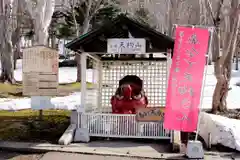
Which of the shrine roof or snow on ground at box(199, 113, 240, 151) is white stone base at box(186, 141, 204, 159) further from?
the shrine roof

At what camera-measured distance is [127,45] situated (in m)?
→ 7.17

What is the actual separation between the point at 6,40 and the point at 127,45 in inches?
486

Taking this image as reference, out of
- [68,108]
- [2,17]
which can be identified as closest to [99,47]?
[68,108]

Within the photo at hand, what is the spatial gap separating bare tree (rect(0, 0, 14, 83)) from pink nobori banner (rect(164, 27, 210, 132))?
13.0 m

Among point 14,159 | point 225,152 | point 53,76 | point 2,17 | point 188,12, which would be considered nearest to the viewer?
point 14,159

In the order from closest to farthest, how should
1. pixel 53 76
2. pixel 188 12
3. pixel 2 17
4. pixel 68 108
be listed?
pixel 53 76
pixel 68 108
pixel 2 17
pixel 188 12

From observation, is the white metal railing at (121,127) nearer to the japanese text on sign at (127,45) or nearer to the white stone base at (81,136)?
the white stone base at (81,136)

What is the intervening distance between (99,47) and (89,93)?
158 cm

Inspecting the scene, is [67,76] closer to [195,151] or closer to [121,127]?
[121,127]

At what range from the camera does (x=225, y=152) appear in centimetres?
673

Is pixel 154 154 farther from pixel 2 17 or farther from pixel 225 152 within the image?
pixel 2 17

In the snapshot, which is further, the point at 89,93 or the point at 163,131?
the point at 89,93

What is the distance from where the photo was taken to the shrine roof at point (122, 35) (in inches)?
279

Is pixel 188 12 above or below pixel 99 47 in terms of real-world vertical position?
above
